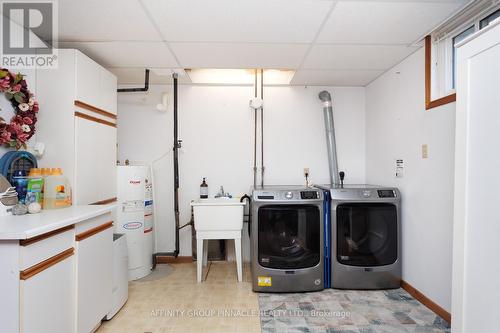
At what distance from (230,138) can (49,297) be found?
7.42ft

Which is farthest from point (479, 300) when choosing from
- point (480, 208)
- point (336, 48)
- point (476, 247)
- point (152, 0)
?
point (152, 0)

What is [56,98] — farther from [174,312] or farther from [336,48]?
[336,48]

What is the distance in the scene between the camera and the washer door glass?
2.36 m

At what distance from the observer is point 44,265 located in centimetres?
127

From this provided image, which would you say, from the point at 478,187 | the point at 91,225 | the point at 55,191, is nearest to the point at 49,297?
the point at 91,225

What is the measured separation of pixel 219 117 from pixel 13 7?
6.41ft

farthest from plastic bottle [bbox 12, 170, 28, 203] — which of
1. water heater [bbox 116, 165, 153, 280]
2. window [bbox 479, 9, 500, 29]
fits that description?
window [bbox 479, 9, 500, 29]

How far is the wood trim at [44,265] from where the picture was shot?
3.80ft

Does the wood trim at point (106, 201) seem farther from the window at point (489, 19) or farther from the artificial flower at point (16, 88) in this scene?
the window at point (489, 19)

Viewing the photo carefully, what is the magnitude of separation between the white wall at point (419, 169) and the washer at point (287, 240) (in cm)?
80

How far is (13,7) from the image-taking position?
1.63 meters

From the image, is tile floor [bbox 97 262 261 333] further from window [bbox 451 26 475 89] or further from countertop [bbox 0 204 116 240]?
window [bbox 451 26 475 89]

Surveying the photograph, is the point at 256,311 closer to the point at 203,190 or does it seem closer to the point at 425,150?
the point at 203,190

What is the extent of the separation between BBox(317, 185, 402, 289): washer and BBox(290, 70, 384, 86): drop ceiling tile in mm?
1273
